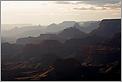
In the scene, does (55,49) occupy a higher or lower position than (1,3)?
lower

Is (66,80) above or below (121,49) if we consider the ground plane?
below

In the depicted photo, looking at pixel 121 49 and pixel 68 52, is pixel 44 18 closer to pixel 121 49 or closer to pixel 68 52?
pixel 68 52

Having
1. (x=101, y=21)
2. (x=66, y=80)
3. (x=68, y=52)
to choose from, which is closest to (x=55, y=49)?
(x=68, y=52)

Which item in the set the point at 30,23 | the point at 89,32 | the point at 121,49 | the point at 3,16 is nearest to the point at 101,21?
the point at 89,32

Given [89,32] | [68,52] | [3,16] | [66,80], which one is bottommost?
[66,80]

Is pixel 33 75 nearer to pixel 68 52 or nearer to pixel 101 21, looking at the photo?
pixel 68 52

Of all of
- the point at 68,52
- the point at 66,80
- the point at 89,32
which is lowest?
the point at 66,80
